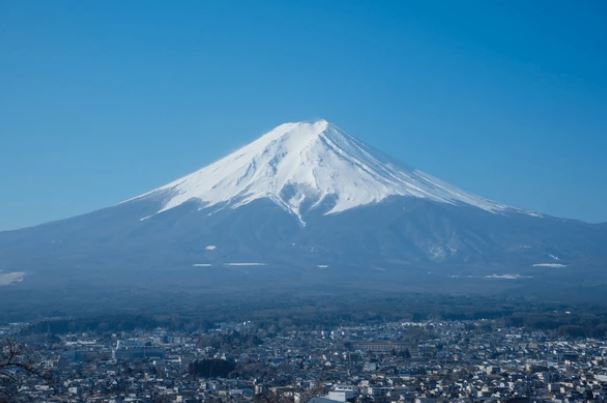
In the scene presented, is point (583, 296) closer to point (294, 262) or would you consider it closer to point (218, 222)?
point (294, 262)

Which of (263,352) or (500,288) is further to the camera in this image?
(500,288)

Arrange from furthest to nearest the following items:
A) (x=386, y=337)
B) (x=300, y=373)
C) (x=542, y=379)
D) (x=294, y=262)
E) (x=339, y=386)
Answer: (x=294, y=262) → (x=386, y=337) → (x=300, y=373) → (x=542, y=379) → (x=339, y=386)

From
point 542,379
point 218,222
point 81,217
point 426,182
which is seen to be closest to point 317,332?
point 542,379

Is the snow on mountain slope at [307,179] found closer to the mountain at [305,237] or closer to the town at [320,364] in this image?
the mountain at [305,237]

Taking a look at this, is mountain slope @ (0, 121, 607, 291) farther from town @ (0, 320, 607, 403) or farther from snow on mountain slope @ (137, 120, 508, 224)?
town @ (0, 320, 607, 403)

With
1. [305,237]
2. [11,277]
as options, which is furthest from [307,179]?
[11,277]

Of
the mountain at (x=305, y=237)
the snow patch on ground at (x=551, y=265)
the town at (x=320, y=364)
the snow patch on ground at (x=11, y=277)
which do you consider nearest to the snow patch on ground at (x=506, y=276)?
the mountain at (x=305, y=237)
